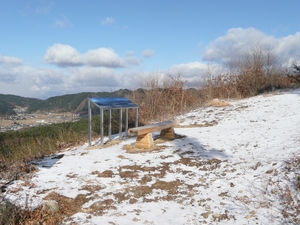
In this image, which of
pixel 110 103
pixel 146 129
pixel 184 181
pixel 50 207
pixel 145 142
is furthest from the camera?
pixel 110 103

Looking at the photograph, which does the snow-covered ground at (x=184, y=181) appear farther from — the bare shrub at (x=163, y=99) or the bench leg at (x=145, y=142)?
the bare shrub at (x=163, y=99)

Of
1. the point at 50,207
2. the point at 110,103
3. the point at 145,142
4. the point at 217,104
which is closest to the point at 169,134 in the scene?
the point at 145,142

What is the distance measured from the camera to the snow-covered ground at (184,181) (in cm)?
383

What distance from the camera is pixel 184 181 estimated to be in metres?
5.11

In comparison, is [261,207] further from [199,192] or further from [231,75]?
[231,75]

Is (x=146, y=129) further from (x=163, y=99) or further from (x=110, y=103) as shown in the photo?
(x=163, y=99)

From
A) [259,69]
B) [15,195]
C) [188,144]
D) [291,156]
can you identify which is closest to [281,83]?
[259,69]

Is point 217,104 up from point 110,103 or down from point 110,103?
down

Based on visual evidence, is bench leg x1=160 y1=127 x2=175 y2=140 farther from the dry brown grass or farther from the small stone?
the dry brown grass

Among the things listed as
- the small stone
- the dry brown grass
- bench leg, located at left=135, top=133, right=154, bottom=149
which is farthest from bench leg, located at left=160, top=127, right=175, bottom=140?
the dry brown grass

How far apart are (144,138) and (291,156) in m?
3.62

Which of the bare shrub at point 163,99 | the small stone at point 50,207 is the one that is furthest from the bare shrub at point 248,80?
the small stone at point 50,207

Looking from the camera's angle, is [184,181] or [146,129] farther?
[146,129]

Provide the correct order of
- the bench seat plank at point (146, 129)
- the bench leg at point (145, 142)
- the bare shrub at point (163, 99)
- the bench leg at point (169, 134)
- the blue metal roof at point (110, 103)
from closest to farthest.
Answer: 1. the bench seat plank at point (146, 129)
2. the bench leg at point (145, 142)
3. the blue metal roof at point (110, 103)
4. the bench leg at point (169, 134)
5. the bare shrub at point (163, 99)
